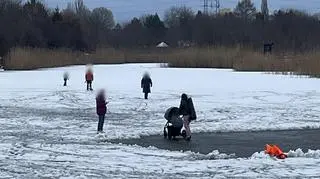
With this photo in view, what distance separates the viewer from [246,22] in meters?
101

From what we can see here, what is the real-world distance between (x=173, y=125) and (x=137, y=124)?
3371mm

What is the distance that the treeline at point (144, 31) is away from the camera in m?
75.8

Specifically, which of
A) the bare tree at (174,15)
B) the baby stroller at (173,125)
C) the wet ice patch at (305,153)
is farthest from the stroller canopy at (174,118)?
the bare tree at (174,15)

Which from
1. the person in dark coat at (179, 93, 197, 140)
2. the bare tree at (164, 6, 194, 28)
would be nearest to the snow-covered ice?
the person in dark coat at (179, 93, 197, 140)

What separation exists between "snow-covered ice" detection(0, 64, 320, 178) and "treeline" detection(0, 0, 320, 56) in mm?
30962

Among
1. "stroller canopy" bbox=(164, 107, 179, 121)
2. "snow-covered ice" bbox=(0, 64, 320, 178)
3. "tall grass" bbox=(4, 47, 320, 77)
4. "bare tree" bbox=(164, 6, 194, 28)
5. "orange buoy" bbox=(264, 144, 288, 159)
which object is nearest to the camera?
"snow-covered ice" bbox=(0, 64, 320, 178)

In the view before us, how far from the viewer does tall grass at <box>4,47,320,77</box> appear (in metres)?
48.5

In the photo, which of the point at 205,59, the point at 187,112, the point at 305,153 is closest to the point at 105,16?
the point at 205,59

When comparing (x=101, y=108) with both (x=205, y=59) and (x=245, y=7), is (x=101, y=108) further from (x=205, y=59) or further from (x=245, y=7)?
(x=245, y=7)

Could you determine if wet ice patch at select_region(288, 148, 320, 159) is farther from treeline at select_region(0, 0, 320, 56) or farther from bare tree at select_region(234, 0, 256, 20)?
bare tree at select_region(234, 0, 256, 20)

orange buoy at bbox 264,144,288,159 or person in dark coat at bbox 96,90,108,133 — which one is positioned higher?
person in dark coat at bbox 96,90,108,133

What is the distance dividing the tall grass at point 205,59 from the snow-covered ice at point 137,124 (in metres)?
7.81

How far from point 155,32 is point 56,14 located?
36.6m

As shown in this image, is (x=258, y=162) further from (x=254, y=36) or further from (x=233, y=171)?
(x=254, y=36)
